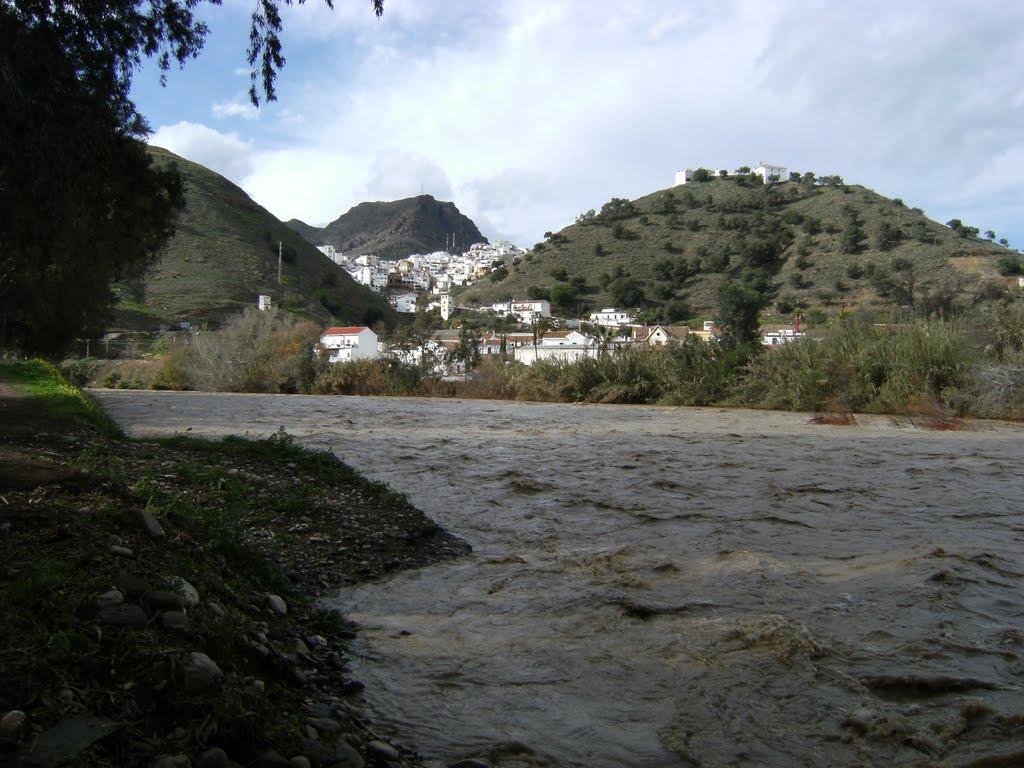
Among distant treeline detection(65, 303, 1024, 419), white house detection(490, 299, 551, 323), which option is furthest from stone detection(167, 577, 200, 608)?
white house detection(490, 299, 551, 323)

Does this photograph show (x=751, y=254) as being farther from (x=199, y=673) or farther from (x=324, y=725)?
(x=199, y=673)

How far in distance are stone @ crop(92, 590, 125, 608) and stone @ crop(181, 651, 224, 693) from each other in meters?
0.40

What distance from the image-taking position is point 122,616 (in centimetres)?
287

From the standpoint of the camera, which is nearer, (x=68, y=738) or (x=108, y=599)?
A: (x=68, y=738)

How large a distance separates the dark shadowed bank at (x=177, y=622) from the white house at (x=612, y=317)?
5893 cm

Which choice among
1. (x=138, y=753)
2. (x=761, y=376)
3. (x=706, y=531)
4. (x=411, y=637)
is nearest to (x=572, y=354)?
(x=761, y=376)

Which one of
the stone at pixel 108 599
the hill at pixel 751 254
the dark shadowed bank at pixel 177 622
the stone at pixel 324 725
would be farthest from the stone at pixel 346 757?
the hill at pixel 751 254

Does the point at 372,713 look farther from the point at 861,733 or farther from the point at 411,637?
the point at 861,733

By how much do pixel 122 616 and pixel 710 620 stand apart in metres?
2.87

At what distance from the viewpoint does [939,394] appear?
1614 centimetres

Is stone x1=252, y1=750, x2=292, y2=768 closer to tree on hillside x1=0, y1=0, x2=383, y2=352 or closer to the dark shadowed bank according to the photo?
the dark shadowed bank

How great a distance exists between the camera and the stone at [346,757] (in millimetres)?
2609

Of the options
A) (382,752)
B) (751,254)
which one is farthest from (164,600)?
(751,254)

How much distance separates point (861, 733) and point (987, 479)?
6721 mm
